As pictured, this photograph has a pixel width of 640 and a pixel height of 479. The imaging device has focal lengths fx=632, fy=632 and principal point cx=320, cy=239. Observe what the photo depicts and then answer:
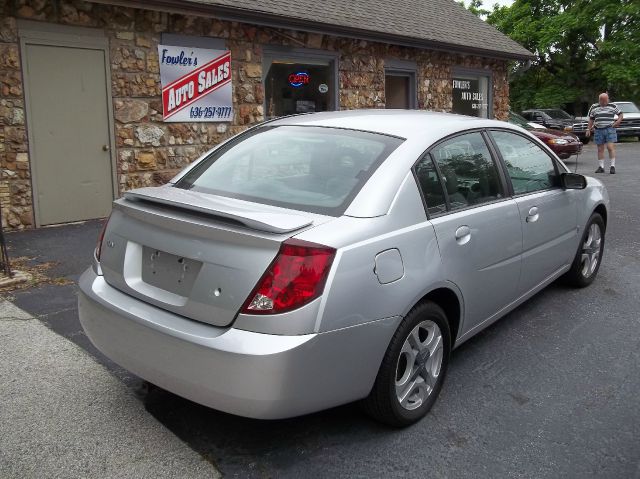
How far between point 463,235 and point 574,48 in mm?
34097

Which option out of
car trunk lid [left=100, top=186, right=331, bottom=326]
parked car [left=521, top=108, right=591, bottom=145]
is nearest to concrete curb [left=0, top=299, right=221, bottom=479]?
car trunk lid [left=100, top=186, right=331, bottom=326]

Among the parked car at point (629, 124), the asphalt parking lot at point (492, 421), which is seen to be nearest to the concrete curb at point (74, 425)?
the asphalt parking lot at point (492, 421)

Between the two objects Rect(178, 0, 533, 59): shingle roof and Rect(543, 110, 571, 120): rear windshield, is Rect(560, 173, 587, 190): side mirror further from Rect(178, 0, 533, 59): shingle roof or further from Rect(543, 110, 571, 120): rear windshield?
Rect(543, 110, 571, 120): rear windshield

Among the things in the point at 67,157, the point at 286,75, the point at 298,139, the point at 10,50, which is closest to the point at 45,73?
the point at 10,50

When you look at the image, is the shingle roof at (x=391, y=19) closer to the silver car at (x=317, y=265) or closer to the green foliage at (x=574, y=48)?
the silver car at (x=317, y=265)

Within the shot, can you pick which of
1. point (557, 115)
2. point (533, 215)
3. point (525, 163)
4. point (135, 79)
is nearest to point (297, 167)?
point (533, 215)

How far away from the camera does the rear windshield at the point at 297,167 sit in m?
3.18

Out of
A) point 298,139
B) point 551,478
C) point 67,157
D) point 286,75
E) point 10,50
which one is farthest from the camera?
point 286,75

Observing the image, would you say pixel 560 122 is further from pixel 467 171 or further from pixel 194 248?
pixel 194 248

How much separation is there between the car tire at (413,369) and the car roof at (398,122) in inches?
39.6

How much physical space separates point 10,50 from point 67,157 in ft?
4.54

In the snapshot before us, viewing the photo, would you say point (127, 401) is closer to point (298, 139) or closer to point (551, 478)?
point (298, 139)

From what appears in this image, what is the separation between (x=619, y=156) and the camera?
1933 centimetres

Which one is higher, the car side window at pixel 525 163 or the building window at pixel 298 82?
the building window at pixel 298 82
